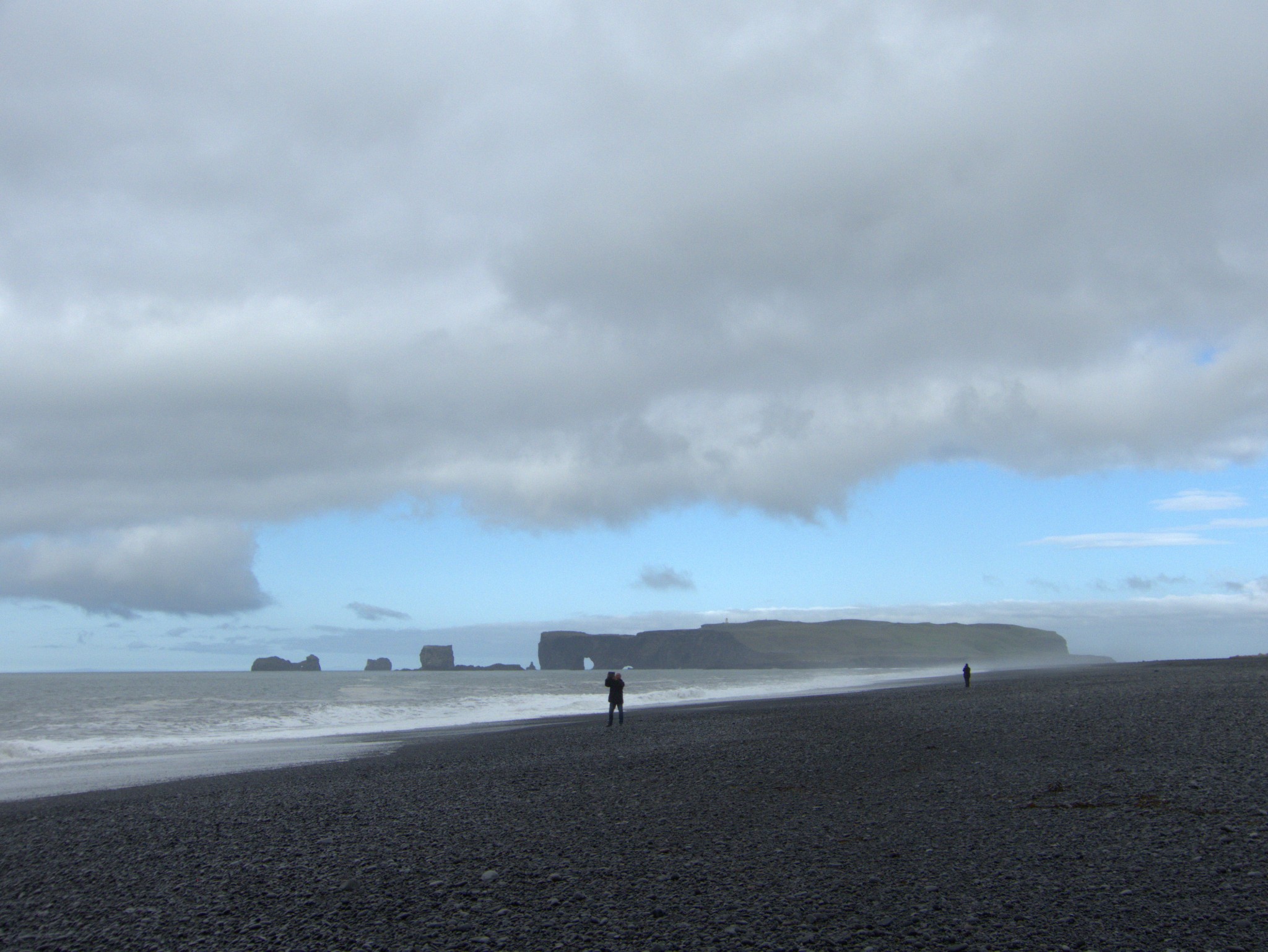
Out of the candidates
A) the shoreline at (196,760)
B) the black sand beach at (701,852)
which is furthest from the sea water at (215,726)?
the black sand beach at (701,852)

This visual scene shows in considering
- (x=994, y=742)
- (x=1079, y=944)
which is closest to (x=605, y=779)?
(x=994, y=742)

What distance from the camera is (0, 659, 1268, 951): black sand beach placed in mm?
7375

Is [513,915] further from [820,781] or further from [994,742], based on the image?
[994,742]

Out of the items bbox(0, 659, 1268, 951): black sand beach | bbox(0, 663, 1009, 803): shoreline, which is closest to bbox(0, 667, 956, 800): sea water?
bbox(0, 663, 1009, 803): shoreline

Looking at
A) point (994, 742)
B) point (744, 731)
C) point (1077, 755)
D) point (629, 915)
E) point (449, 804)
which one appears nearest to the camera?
point (629, 915)

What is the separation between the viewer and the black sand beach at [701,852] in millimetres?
7375

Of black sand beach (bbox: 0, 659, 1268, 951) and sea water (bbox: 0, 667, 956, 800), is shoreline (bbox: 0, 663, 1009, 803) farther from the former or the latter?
black sand beach (bbox: 0, 659, 1268, 951)

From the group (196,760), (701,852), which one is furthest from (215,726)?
(701,852)

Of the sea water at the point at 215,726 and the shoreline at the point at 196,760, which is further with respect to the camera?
the sea water at the point at 215,726

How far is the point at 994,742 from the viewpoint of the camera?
59.1 ft

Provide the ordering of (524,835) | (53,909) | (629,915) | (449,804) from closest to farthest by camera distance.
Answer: (629,915) < (53,909) < (524,835) < (449,804)

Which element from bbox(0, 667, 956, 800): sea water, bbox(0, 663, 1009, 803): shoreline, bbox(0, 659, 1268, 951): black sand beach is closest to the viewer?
bbox(0, 659, 1268, 951): black sand beach

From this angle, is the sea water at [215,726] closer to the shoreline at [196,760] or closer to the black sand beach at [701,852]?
the shoreline at [196,760]

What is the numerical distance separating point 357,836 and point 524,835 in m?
2.35
